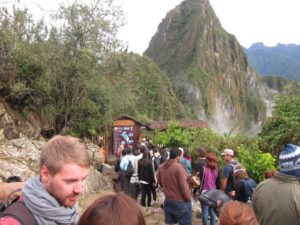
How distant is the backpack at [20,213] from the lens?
1545 millimetres

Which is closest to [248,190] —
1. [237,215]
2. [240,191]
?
[240,191]

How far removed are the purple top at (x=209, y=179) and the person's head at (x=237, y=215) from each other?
13.3 ft

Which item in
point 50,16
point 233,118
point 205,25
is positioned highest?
point 205,25

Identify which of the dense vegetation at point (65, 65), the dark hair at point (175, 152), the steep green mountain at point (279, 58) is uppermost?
the steep green mountain at point (279, 58)

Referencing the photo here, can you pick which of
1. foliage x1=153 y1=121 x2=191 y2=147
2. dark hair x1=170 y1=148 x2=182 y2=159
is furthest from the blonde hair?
foliage x1=153 y1=121 x2=191 y2=147

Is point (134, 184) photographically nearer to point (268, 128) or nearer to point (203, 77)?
point (268, 128)

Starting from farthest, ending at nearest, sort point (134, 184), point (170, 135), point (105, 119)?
1. point (170, 135)
2. point (105, 119)
3. point (134, 184)

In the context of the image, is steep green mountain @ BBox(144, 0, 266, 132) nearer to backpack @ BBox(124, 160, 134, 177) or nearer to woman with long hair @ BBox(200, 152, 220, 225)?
backpack @ BBox(124, 160, 134, 177)

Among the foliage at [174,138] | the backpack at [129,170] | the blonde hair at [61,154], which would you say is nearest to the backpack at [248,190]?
the blonde hair at [61,154]

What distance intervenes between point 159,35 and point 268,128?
325 feet

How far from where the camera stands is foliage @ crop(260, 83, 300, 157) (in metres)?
10.4

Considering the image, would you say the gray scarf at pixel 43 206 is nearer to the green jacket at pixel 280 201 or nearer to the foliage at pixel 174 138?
the green jacket at pixel 280 201

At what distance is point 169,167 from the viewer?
5.26 metres

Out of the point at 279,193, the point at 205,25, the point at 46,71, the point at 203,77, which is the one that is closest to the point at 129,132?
the point at 46,71
